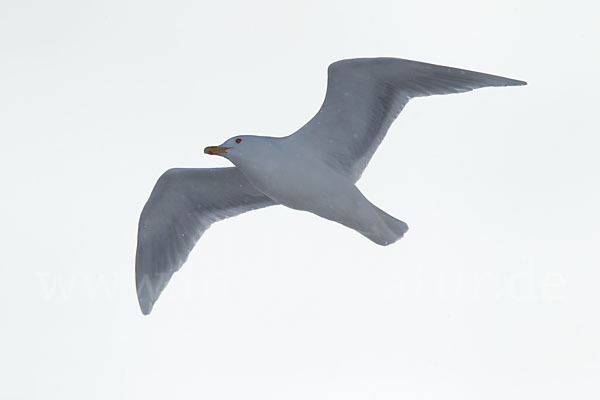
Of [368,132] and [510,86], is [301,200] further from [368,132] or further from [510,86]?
[510,86]

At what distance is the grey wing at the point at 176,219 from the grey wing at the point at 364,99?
4.31 feet

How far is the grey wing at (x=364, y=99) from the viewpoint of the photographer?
860cm

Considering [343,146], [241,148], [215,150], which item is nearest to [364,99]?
[343,146]

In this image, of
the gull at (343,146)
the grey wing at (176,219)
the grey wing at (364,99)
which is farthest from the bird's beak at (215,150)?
→ the grey wing at (176,219)

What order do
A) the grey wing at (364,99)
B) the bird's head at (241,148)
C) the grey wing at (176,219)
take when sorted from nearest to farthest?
1. the bird's head at (241,148)
2. the grey wing at (364,99)
3. the grey wing at (176,219)

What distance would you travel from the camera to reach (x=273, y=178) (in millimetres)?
8539

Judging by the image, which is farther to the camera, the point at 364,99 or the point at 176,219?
the point at 176,219

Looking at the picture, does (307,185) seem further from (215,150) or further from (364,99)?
(364,99)

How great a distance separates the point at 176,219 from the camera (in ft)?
33.6

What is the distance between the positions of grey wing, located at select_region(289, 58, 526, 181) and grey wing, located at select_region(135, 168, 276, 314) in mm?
1312

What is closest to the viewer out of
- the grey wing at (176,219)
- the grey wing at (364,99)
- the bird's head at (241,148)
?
the bird's head at (241,148)

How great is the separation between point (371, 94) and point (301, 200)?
1244 mm

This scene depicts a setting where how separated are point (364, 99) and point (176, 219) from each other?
2.67 metres

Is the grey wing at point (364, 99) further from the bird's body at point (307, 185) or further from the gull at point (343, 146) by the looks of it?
the bird's body at point (307, 185)
